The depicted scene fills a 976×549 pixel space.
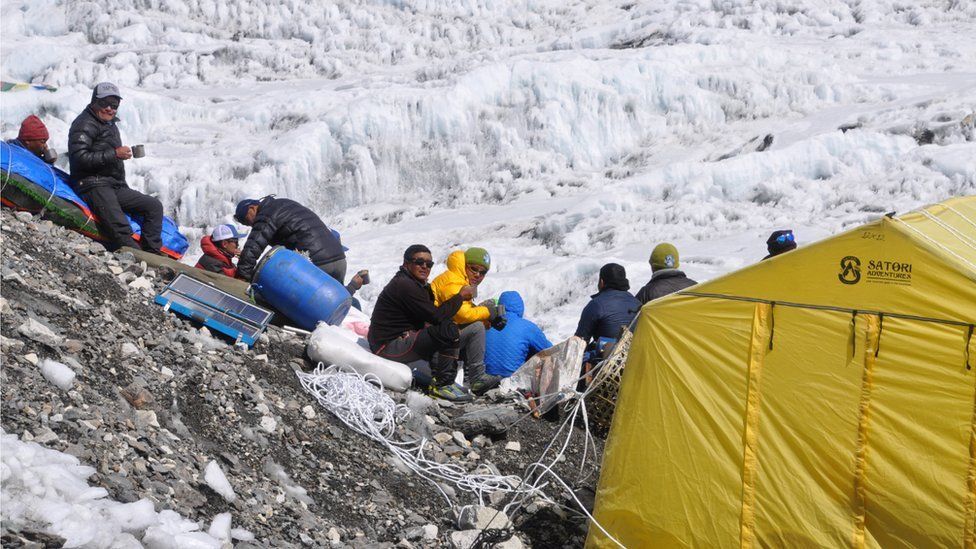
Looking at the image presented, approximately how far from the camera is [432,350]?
7.16m

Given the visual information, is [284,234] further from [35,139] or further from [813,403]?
[813,403]

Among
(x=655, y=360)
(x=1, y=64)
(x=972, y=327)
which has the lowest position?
(x=655, y=360)

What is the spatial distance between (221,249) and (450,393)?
2.95m

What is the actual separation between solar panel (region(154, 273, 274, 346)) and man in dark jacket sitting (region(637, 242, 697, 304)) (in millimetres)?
2842

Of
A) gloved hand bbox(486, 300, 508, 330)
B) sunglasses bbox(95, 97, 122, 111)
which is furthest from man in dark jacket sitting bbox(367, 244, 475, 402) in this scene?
sunglasses bbox(95, 97, 122, 111)

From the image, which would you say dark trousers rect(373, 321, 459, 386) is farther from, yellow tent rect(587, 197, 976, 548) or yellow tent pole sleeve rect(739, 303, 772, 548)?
yellow tent pole sleeve rect(739, 303, 772, 548)

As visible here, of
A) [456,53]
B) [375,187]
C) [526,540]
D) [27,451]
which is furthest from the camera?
[456,53]

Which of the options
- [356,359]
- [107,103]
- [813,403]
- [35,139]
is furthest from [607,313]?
[35,139]

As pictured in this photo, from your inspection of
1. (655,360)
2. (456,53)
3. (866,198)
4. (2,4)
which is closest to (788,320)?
(655,360)

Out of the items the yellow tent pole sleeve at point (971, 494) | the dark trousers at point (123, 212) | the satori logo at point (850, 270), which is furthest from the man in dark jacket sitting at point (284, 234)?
the yellow tent pole sleeve at point (971, 494)

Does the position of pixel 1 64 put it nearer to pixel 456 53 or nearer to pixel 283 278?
pixel 456 53

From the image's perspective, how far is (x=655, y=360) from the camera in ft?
17.8

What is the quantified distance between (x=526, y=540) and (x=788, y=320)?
6.32ft

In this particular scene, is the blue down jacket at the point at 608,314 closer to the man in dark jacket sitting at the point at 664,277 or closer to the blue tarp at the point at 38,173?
the man in dark jacket sitting at the point at 664,277
